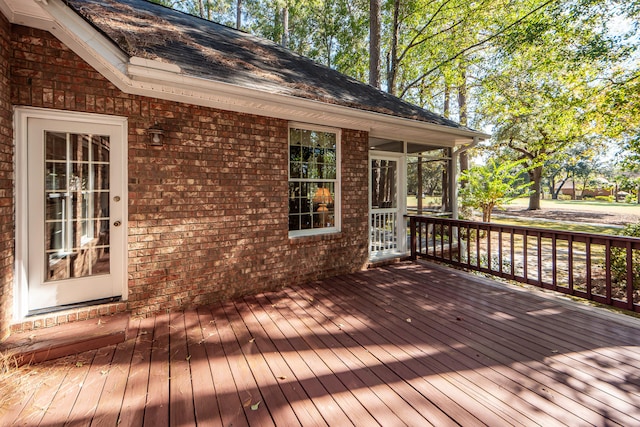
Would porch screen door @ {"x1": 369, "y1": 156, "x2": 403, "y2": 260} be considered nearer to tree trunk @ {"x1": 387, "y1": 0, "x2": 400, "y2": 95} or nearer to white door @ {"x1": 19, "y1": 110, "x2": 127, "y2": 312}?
white door @ {"x1": 19, "y1": 110, "x2": 127, "y2": 312}

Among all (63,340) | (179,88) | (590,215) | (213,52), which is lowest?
(63,340)

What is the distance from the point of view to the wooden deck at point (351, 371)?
78.1 inches

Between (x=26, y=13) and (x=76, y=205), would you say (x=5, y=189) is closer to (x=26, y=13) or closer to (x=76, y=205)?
(x=76, y=205)

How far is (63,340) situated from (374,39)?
10133mm

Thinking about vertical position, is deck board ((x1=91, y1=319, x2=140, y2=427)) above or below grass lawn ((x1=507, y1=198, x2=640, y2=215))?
below

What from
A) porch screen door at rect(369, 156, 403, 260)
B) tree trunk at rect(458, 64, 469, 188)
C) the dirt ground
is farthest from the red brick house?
the dirt ground

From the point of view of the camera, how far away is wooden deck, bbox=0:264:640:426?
1.98 meters

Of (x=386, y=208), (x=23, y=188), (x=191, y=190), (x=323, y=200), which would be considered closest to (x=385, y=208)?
(x=386, y=208)

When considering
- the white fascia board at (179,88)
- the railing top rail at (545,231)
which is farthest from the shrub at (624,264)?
the white fascia board at (179,88)

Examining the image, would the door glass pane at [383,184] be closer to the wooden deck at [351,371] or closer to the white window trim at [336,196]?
the white window trim at [336,196]

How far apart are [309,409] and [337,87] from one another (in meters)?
4.93

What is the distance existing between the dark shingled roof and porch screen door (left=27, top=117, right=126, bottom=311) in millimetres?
1107

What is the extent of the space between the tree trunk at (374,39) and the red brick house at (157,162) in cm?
492

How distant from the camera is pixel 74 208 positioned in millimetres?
3234
